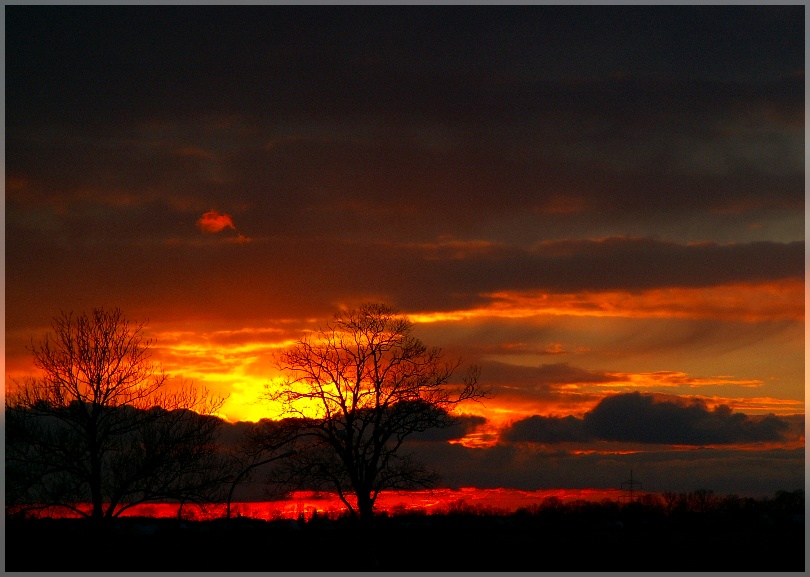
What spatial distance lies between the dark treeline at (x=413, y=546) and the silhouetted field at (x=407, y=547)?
3 centimetres

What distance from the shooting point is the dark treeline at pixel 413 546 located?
26.6 metres

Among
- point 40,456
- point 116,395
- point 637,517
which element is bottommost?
point 637,517

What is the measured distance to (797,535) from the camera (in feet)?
97.3

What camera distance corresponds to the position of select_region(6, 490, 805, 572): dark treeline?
26625 mm

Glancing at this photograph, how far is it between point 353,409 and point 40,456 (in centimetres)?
1398

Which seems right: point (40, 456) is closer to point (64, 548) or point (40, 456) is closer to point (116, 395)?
point (116, 395)

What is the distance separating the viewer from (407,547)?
1147 inches

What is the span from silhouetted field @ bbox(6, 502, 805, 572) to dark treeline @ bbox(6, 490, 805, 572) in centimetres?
3

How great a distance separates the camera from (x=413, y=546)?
29.3 meters

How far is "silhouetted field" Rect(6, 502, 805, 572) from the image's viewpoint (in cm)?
2661

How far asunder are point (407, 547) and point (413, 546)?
27 cm

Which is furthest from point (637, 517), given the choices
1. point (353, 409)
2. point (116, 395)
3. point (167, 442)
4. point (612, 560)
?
point (116, 395)

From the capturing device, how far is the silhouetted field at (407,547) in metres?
26.6

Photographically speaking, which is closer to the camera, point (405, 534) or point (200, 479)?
point (405, 534)
